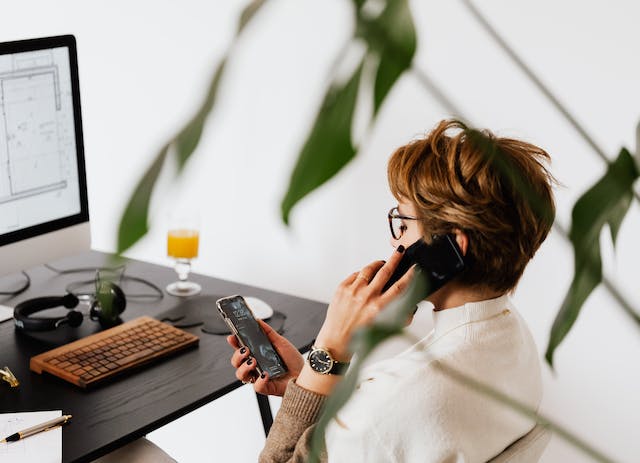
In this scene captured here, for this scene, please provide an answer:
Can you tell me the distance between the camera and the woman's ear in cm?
115

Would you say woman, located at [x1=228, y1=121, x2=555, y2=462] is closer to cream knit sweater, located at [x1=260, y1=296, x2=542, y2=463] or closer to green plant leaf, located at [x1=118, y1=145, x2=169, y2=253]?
cream knit sweater, located at [x1=260, y1=296, x2=542, y2=463]

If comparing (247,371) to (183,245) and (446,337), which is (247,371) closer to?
(446,337)

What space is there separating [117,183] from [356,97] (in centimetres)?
251

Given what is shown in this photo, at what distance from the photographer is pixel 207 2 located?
238 centimetres

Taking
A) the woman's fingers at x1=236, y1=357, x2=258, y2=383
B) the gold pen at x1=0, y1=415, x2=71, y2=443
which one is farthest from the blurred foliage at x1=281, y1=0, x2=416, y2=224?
the woman's fingers at x1=236, y1=357, x2=258, y2=383

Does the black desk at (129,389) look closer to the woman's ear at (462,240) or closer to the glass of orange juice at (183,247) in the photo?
the glass of orange juice at (183,247)

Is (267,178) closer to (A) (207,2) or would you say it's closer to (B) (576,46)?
(A) (207,2)

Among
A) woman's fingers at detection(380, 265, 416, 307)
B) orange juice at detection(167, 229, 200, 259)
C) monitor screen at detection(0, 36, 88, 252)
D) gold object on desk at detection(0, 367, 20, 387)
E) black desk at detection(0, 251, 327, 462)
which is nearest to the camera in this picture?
woman's fingers at detection(380, 265, 416, 307)

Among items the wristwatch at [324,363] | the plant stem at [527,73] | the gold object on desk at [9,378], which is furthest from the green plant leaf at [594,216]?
the gold object on desk at [9,378]

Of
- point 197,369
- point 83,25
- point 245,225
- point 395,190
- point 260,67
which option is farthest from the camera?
point 83,25

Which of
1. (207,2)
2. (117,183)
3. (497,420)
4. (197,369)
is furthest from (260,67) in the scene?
(497,420)

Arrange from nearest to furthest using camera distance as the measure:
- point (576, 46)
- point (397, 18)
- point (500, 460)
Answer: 1. point (397, 18)
2. point (500, 460)
3. point (576, 46)

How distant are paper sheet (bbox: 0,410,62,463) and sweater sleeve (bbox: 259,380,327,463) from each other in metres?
0.31

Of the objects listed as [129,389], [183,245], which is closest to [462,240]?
[129,389]
